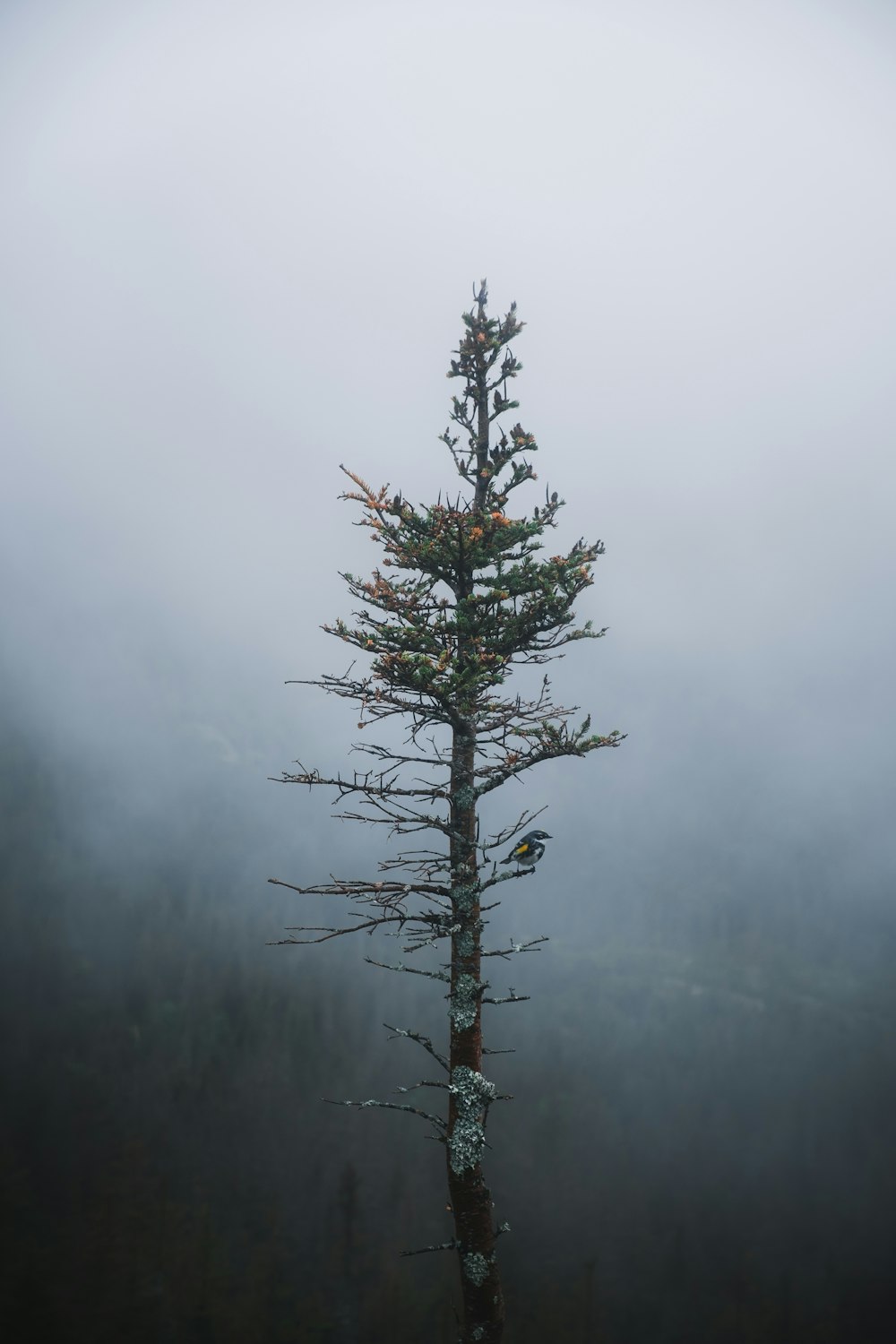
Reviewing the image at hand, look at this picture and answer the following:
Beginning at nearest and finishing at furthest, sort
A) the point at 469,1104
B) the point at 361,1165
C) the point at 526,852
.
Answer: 1. the point at 469,1104
2. the point at 526,852
3. the point at 361,1165

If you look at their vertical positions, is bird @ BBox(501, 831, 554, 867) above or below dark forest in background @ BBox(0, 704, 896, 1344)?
above

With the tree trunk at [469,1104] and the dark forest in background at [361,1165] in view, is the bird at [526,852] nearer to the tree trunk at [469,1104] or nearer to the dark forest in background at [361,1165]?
the tree trunk at [469,1104]

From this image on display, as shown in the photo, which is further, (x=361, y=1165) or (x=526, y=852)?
(x=361, y=1165)

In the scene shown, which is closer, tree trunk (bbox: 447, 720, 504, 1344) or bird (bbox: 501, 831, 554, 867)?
tree trunk (bbox: 447, 720, 504, 1344)

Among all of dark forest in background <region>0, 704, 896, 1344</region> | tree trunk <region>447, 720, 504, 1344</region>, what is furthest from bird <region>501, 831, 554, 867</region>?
dark forest in background <region>0, 704, 896, 1344</region>

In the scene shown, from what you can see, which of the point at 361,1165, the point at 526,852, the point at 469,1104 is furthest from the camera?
the point at 361,1165

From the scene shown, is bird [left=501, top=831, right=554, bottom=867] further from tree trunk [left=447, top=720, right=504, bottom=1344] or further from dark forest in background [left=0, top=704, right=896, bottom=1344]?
dark forest in background [left=0, top=704, right=896, bottom=1344]

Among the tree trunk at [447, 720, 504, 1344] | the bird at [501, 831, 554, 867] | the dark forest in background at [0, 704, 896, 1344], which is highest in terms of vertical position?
the bird at [501, 831, 554, 867]

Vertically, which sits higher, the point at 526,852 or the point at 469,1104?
the point at 526,852

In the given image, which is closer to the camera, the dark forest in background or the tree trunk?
the tree trunk

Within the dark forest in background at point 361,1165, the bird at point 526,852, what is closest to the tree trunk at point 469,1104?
the bird at point 526,852

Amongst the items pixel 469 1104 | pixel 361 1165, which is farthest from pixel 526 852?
pixel 361 1165

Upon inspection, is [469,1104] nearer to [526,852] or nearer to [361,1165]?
[526,852]

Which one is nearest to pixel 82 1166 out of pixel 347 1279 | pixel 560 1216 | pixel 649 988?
pixel 347 1279
